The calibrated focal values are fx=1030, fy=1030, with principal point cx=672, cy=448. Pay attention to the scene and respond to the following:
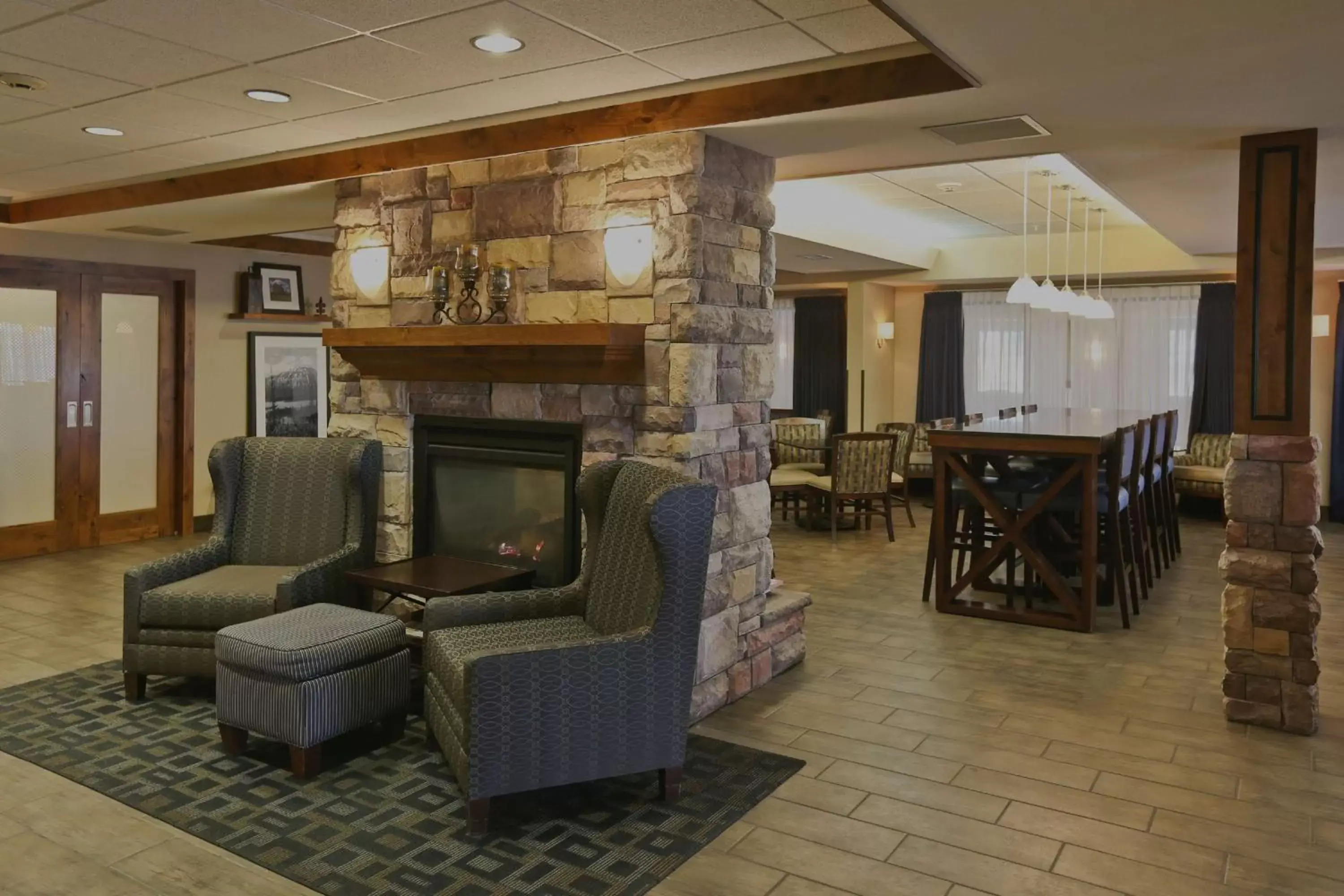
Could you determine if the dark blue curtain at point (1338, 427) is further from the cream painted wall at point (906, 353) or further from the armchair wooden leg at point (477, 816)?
the armchair wooden leg at point (477, 816)

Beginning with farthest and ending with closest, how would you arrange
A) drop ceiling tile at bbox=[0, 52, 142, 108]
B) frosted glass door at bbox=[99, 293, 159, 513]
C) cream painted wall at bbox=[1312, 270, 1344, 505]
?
cream painted wall at bbox=[1312, 270, 1344, 505]
frosted glass door at bbox=[99, 293, 159, 513]
drop ceiling tile at bbox=[0, 52, 142, 108]

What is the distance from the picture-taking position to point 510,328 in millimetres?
4051

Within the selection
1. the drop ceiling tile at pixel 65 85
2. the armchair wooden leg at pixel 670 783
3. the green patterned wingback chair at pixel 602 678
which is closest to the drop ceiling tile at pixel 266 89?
the drop ceiling tile at pixel 65 85

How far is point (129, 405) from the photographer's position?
25.6 ft

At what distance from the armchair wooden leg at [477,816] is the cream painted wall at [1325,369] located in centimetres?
919

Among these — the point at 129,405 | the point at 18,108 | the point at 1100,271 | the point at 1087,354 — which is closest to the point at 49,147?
the point at 18,108

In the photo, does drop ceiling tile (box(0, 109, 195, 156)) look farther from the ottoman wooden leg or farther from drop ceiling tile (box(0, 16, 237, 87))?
the ottoman wooden leg

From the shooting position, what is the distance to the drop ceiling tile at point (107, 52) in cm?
313

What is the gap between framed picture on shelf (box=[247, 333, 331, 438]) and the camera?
336 inches

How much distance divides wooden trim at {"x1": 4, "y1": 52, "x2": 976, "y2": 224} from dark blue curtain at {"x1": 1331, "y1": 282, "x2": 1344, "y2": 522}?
795cm

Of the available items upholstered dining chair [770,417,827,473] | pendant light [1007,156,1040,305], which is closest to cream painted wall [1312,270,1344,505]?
pendant light [1007,156,1040,305]

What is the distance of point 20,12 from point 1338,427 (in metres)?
10.4

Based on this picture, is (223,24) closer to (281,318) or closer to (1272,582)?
(1272,582)

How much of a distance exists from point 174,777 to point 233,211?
3.80 m
